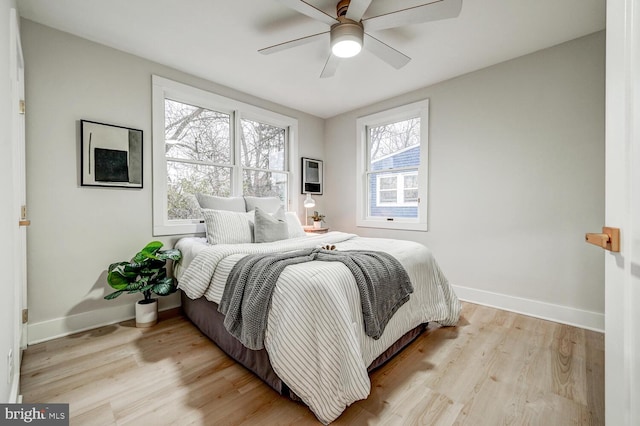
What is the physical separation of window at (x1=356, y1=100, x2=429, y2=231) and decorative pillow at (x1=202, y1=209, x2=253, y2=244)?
1.95 metres

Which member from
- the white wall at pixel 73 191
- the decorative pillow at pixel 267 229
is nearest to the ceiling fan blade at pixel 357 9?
the decorative pillow at pixel 267 229

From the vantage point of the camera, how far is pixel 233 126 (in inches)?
139

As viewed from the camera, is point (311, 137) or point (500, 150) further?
point (311, 137)

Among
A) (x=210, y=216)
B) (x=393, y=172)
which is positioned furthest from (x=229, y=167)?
(x=393, y=172)

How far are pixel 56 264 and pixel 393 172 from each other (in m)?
3.70

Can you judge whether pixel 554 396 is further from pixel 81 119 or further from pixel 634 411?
pixel 81 119

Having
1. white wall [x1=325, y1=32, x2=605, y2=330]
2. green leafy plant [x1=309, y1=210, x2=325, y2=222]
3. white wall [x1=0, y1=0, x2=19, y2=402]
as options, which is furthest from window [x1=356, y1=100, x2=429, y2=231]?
white wall [x1=0, y1=0, x2=19, y2=402]

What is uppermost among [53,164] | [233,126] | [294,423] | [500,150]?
[233,126]

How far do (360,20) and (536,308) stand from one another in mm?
3023

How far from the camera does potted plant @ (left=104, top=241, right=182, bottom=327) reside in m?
2.35

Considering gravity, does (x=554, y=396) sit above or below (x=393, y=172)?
below

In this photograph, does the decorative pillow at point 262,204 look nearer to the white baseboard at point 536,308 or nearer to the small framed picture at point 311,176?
the small framed picture at point 311,176

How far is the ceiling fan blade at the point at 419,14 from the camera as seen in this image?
1.63 meters

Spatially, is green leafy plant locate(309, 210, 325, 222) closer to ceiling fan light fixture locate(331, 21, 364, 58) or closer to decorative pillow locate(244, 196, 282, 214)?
decorative pillow locate(244, 196, 282, 214)
